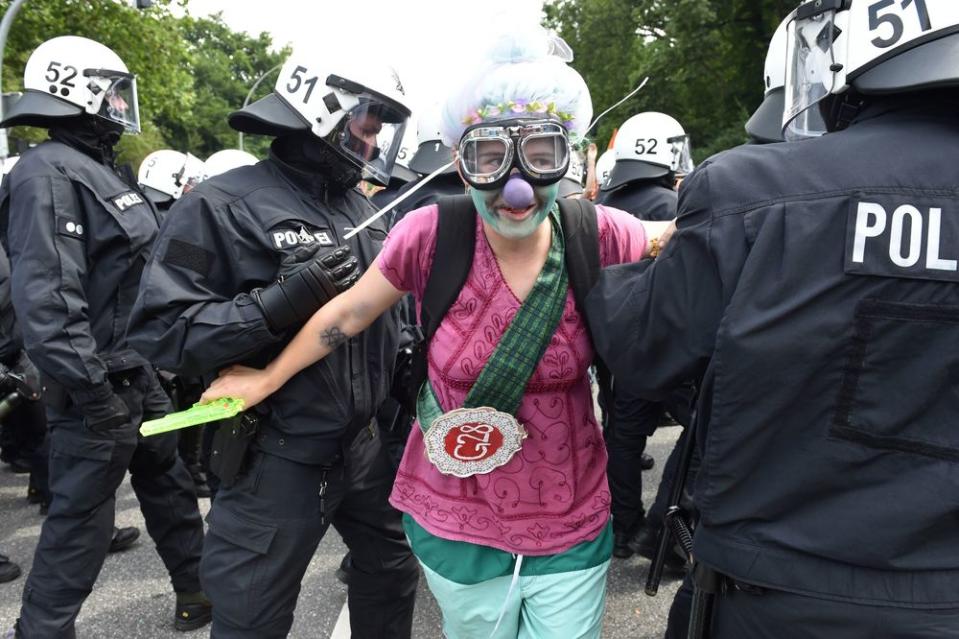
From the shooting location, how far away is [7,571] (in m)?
3.81

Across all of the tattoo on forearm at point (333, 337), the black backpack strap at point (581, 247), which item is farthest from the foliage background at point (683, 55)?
the tattoo on forearm at point (333, 337)

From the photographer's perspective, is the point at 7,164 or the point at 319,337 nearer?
the point at 319,337

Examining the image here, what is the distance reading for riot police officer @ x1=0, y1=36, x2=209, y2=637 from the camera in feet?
9.53

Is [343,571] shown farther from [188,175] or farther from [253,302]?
[188,175]

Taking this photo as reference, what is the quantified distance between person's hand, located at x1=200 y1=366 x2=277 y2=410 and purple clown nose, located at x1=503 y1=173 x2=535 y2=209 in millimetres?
869

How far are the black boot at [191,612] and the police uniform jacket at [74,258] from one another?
102 cm

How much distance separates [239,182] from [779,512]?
5.74ft

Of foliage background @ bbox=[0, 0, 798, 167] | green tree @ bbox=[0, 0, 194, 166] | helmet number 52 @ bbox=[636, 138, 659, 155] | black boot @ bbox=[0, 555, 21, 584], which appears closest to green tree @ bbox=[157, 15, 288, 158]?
green tree @ bbox=[0, 0, 194, 166]

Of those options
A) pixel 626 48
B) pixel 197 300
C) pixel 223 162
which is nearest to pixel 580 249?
pixel 197 300

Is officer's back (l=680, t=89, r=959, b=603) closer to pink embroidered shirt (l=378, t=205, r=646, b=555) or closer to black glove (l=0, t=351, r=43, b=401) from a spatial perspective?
pink embroidered shirt (l=378, t=205, r=646, b=555)

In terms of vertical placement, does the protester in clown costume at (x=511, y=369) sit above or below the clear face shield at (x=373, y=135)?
below

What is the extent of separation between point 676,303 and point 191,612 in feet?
9.12

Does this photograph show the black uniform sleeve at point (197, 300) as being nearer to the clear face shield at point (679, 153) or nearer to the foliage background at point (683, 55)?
the clear face shield at point (679, 153)

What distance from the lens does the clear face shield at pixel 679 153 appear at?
499 centimetres
